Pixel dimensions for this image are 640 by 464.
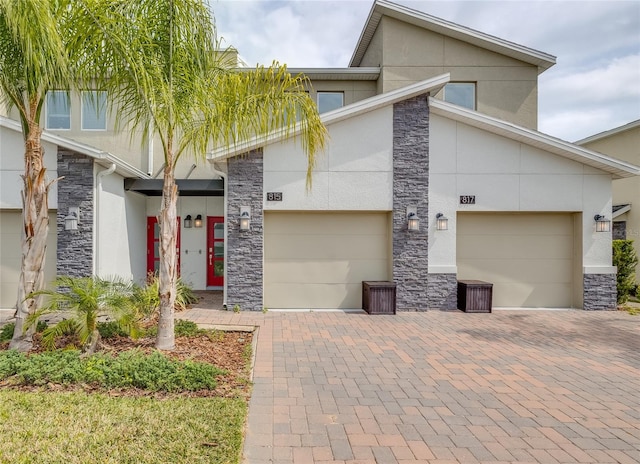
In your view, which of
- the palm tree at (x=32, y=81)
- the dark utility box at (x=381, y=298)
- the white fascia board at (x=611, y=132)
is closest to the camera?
the palm tree at (x=32, y=81)

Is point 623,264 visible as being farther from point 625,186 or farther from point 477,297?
point 477,297

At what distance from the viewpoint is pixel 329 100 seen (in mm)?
12984

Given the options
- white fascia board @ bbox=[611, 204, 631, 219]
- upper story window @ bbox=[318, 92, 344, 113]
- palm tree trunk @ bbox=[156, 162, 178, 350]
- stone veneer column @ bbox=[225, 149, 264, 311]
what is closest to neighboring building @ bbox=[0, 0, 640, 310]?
stone veneer column @ bbox=[225, 149, 264, 311]

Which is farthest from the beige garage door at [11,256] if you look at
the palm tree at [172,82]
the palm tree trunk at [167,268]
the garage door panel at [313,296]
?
the garage door panel at [313,296]

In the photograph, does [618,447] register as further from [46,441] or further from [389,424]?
[46,441]

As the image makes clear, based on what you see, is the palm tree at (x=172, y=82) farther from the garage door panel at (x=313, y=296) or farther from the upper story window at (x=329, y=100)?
the upper story window at (x=329, y=100)

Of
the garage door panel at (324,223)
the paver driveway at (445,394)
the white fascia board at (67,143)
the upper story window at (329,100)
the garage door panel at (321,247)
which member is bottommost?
the paver driveway at (445,394)

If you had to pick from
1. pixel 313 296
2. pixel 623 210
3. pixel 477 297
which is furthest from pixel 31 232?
pixel 623 210

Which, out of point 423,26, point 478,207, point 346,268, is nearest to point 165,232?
point 346,268

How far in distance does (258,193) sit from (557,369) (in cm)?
672

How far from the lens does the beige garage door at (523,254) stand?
9.17 m

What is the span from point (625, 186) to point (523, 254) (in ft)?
21.3

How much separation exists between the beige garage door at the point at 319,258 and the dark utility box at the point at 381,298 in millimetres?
634

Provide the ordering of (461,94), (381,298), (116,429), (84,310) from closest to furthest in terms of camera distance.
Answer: (116,429) < (84,310) < (381,298) < (461,94)
